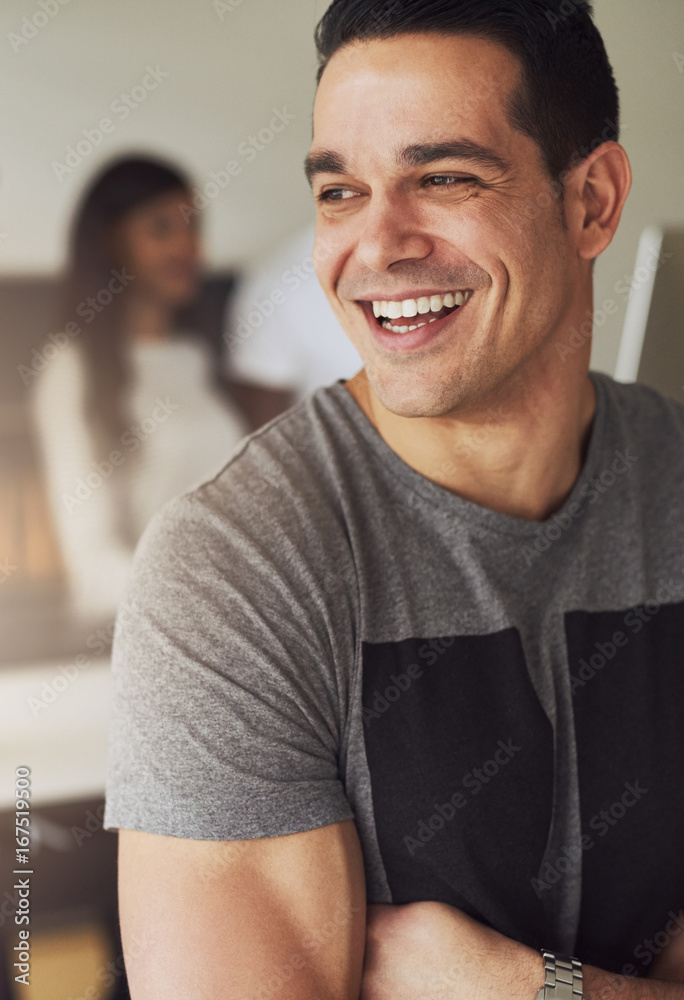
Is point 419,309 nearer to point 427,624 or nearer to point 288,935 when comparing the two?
point 427,624

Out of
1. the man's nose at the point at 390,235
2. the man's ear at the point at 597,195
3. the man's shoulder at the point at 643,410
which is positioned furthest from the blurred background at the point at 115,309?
the man's nose at the point at 390,235

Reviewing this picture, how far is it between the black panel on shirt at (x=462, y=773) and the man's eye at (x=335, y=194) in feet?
1.51

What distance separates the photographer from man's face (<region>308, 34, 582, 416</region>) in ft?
2.64

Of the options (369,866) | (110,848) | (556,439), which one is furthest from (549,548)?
(110,848)

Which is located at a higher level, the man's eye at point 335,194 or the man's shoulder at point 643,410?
the man's eye at point 335,194

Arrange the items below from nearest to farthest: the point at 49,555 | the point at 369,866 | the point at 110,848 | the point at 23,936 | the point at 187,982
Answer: the point at 187,982, the point at 369,866, the point at 23,936, the point at 110,848, the point at 49,555

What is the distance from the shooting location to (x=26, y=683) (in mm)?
1672

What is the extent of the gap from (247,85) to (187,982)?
5.06 feet

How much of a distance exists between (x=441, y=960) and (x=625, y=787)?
0.26 m

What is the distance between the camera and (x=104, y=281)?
1734 millimetres

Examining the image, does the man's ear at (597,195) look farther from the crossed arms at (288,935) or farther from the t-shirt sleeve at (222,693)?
the crossed arms at (288,935)

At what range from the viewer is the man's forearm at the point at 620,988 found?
0.77 meters

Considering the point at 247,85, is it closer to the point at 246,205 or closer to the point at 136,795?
the point at 246,205

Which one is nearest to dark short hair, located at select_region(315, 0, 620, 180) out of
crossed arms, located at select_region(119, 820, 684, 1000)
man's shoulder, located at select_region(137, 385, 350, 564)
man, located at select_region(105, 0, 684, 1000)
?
man, located at select_region(105, 0, 684, 1000)
